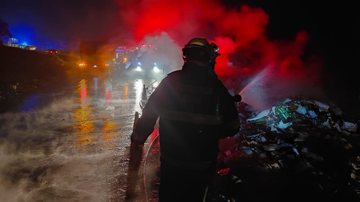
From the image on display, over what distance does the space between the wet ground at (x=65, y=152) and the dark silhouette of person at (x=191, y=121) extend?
8.39ft

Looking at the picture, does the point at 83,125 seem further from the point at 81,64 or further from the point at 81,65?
the point at 81,64

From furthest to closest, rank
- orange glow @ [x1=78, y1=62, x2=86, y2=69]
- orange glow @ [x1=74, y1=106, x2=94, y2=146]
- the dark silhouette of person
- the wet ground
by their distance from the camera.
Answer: orange glow @ [x1=78, y1=62, x2=86, y2=69], orange glow @ [x1=74, y1=106, x2=94, y2=146], the wet ground, the dark silhouette of person

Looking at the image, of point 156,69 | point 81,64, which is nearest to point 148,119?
point 156,69

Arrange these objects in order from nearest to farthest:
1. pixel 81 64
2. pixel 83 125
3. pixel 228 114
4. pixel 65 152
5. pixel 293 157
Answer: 1. pixel 228 114
2. pixel 293 157
3. pixel 65 152
4. pixel 83 125
5. pixel 81 64

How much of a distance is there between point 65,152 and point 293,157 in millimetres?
5019

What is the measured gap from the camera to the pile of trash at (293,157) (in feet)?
16.8

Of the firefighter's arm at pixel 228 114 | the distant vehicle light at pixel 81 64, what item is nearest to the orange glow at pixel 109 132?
the firefighter's arm at pixel 228 114

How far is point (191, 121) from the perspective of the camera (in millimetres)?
2578

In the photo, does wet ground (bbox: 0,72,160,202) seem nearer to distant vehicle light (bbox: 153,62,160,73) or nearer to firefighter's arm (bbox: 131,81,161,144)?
firefighter's arm (bbox: 131,81,161,144)

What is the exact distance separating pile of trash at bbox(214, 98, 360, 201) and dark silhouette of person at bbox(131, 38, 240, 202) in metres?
2.20

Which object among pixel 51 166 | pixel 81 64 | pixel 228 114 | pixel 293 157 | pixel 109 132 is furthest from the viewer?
pixel 81 64

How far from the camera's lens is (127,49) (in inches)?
1366

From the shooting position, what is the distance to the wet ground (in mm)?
5203

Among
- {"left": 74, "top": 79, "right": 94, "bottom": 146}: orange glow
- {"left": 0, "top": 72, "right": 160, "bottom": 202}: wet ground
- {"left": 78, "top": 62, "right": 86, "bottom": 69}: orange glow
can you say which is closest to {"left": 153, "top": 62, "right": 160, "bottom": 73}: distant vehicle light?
{"left": 78, "top": 62, "right": 86, "bottom": 69}: orange glow
